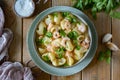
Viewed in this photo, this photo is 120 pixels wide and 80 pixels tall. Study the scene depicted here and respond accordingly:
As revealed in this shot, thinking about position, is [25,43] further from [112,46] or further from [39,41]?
[112,46]

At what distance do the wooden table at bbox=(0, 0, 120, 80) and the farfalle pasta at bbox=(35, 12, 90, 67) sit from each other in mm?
77

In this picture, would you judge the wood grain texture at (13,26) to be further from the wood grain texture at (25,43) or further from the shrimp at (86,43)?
the shrimp at (86,43)

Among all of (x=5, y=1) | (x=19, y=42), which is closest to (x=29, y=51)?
(x=19, y=42)

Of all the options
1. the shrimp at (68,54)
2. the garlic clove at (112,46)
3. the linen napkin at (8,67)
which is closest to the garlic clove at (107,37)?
the garlic clove at (112,46)

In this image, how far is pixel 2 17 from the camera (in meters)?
0.94

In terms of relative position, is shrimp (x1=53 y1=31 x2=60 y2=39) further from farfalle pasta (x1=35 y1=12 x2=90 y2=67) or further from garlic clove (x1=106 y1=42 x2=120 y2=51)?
garlic clove (x1=106 y1=42 x2=120 y2=51)

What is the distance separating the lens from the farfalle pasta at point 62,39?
0.88 m

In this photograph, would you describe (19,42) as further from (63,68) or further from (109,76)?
(109,76)

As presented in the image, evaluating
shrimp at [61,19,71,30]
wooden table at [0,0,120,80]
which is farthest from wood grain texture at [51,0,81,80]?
shrimp at [61,19,71,30]

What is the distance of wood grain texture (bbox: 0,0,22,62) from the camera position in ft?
3.16

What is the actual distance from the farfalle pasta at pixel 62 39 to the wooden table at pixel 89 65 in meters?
0.08

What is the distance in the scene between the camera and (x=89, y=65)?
95 cm

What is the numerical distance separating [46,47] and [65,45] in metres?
0.06

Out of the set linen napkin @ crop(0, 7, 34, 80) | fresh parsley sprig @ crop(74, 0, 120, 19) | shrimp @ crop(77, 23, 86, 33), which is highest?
fresh parsley sprig @ crop(74, 0, 120, 19)
